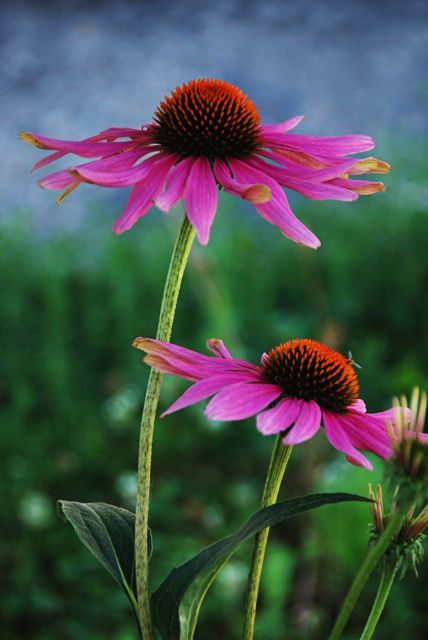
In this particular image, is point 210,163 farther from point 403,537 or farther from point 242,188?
point 403,537

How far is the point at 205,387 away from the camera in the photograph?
45 centimetres

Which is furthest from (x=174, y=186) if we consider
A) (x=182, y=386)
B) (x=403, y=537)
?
(x=182, y=386)

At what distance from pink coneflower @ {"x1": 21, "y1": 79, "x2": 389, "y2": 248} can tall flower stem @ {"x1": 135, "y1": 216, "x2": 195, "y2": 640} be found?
0.02m

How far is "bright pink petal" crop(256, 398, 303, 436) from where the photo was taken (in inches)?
16.4

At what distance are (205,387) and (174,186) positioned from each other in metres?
0.11

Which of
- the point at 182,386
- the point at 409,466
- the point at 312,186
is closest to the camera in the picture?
the point at 409,466

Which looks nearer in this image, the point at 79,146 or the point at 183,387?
the point at 79,146

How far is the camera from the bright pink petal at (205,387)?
44 cm

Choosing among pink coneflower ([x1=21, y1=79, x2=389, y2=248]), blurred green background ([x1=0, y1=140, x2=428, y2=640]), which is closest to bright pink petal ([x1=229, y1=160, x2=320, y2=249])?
pink coneflower ([x1=21, y1=79, x2=389, y2=248])

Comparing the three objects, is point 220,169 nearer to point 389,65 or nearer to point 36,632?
point 36,632

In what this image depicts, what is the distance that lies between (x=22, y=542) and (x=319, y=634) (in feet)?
1.68

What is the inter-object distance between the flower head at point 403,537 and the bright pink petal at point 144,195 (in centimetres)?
19

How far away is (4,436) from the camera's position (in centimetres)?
160

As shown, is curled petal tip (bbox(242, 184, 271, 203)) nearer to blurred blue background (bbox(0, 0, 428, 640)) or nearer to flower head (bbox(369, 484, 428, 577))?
flower head (bbox(369, 484, 428, 577))
